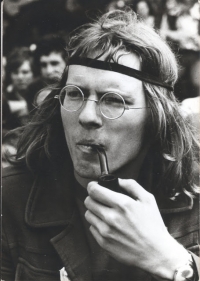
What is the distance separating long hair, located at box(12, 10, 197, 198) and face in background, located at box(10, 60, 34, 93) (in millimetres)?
173

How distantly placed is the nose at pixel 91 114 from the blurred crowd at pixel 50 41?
0.95ft

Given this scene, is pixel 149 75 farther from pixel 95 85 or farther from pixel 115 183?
pixel 115 183

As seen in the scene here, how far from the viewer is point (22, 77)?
2914mm

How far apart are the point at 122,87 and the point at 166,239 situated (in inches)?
34.1

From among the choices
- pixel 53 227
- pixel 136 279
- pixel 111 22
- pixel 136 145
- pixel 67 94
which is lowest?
pixel 136 279

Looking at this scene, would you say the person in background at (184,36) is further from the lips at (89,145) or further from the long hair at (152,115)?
the lips at (89,145)

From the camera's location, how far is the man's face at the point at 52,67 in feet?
9.29

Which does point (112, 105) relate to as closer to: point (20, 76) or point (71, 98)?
point (71, 98)

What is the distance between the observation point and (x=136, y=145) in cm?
274

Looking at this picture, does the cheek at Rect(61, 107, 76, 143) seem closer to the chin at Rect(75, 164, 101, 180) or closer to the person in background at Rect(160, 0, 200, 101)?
the chin at Rect(75, 164, 101, 180)

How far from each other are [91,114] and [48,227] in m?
0.71

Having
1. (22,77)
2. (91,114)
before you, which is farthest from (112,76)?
(22,77)

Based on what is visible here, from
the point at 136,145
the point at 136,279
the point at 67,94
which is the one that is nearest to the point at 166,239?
the point at 136,279

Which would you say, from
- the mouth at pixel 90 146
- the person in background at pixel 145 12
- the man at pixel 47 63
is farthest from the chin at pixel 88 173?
the person in background at pixel 145 12
